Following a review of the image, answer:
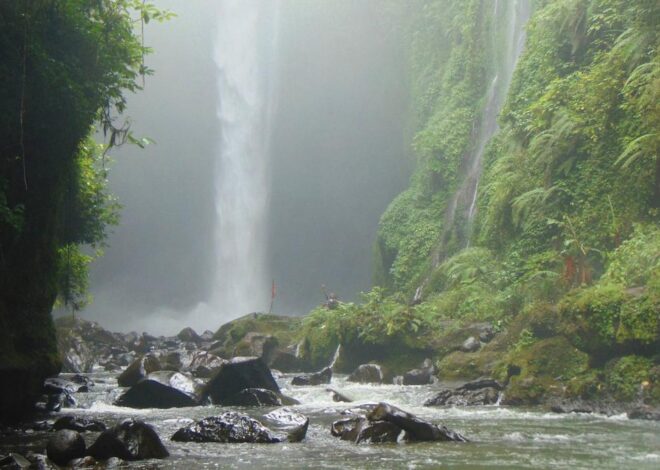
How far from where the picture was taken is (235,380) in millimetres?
12539

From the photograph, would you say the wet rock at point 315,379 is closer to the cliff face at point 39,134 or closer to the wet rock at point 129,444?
the cliff face at point 39,134

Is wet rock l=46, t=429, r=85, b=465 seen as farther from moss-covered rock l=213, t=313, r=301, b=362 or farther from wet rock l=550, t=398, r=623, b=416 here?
moss-covered rock l=213, t=313, r=301, b=362

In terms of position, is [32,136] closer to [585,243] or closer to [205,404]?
[205,404]

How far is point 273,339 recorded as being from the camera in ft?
70.8

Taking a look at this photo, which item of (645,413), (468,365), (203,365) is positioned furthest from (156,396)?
(645,413)

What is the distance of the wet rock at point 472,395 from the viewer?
11.1 metres

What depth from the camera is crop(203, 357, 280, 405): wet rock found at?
486 inches

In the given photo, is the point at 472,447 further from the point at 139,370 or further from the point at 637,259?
the point at 139,370

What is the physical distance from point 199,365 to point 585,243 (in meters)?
9.55

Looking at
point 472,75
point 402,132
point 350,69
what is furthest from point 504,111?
point 350,69

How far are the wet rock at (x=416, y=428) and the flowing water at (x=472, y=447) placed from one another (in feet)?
0.86

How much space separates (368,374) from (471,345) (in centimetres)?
250

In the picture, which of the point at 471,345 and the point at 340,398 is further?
the point at 471,345

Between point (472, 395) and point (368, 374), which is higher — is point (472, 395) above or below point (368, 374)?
below
